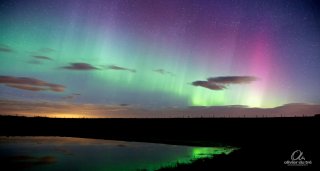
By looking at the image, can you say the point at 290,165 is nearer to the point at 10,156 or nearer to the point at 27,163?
the point at 27,163

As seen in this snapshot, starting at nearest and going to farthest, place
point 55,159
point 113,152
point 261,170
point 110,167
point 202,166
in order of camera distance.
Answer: point 261,170
point 202,166
point 110,167
point 55,159
point 113,152

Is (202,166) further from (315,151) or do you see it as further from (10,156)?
(10,156)

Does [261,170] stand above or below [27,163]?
above

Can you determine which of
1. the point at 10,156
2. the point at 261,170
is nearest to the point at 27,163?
the point at 10,156

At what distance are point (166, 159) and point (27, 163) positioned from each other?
15.5 metres

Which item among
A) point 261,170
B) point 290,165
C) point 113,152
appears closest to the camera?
point 261,170

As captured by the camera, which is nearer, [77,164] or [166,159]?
[77,164]

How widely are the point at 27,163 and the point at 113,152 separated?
12.7 meters

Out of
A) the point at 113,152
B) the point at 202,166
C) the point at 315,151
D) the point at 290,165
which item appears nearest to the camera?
the point at 290,165

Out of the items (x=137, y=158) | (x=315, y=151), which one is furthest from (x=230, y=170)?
(x=137, y=158)

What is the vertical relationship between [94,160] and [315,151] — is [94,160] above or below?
below

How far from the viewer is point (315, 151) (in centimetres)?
2611

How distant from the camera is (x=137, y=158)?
34969 mm

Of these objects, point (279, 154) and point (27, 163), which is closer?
point (279, 154)
